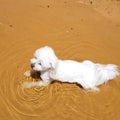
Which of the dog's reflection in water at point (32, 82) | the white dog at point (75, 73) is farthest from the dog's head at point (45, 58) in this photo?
the dog's reflection in water at point (32, 82)

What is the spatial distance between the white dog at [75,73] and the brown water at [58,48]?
9 cm

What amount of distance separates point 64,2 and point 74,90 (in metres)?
1.56

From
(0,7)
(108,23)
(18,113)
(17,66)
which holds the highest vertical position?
(0,7)

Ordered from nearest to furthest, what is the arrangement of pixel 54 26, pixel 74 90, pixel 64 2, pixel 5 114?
pixel 5 114, pixel 74 90, pixel 54 26, pixel 64 2

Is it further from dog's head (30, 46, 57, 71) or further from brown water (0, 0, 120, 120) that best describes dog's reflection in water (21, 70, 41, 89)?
dog's head (30, 46, 57, 71)

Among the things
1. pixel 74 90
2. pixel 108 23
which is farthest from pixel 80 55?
pixel 108 23

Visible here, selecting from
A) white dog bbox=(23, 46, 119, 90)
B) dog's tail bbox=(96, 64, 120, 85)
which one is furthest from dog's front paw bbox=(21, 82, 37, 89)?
dog's tail bbox=(96, 64, 120, 85)

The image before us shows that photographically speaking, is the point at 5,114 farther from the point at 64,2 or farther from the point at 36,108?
the point at 64,2

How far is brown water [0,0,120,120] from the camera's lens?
3271mm

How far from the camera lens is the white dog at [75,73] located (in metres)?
3.13

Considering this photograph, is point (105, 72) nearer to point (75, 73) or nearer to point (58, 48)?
point (75, 73)

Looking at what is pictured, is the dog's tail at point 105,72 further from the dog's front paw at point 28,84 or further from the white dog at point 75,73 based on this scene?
the dog's front paw at point 28,84

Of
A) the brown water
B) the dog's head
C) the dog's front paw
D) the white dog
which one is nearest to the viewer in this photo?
the dog's head

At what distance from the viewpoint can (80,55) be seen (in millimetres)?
3795
